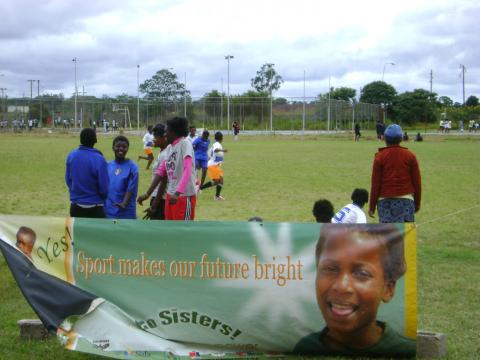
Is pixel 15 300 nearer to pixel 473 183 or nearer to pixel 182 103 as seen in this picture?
pixel 473 183

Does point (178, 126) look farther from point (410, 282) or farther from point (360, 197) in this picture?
point (410, 282)

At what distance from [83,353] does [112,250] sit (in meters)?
0.92

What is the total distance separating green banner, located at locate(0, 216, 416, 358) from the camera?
5.81m

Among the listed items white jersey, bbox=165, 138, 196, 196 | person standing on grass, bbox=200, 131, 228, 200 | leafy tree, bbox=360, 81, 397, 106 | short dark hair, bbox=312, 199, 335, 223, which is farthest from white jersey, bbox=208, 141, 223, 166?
leafy tree, bbox=360, 81, 397, 106

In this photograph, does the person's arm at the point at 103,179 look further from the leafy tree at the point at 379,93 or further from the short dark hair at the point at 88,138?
the leafy tree at the point at 379,93

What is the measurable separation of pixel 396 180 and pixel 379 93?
→ 101 meters

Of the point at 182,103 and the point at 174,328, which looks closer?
the point at 174,328

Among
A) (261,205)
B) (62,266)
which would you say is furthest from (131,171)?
(261,205)

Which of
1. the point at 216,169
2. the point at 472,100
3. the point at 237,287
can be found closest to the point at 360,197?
the point at 237,287

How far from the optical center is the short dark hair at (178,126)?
862 centimetres

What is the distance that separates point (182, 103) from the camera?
7825 cm

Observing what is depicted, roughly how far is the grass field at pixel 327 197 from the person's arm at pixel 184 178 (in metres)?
2.05

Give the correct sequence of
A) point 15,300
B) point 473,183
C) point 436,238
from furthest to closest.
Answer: point 473,183 → point 436,238 → point 15,300

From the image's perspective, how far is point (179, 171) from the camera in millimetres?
8648
